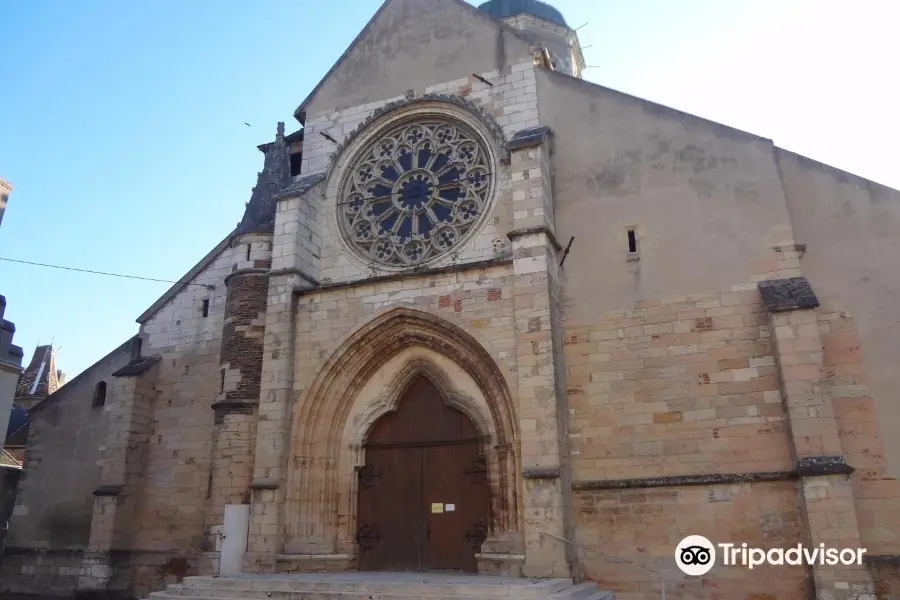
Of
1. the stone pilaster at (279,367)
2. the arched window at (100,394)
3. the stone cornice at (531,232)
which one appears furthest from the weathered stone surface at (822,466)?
the arched window at (100,394)

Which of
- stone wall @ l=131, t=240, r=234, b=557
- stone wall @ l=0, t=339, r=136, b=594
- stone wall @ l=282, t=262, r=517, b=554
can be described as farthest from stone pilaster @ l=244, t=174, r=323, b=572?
stone wall @ l=0, t=339, r=136, b=594

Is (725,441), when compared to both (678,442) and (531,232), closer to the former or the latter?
(678,442)

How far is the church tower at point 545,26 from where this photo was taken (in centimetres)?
2114

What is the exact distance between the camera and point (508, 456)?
977cm

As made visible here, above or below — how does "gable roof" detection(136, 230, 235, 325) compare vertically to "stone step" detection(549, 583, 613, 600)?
above

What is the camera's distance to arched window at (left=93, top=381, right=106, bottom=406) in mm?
13156

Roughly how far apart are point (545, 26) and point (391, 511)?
Result: 1621 cm

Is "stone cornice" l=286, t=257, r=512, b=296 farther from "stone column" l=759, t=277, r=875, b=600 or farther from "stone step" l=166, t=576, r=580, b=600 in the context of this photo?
"stone step" l=166, t=576, r=580, b=600

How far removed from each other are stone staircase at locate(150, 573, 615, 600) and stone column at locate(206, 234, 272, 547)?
69.3 inches

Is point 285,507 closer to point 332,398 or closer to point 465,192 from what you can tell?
point 332,398

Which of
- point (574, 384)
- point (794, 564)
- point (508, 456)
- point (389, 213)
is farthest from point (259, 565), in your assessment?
point (794, 564)

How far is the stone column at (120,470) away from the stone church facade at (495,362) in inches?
2.0

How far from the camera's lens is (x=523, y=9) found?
71.1 ft

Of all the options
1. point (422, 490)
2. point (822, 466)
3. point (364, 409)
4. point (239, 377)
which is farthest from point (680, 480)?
point (239, 377)
